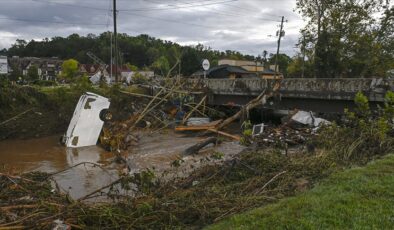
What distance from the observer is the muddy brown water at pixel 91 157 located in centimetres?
1086

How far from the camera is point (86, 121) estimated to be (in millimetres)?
16922

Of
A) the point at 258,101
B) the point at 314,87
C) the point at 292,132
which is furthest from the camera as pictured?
the point at 258,101

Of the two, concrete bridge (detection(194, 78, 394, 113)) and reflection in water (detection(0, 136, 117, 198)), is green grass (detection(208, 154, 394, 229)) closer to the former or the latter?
reflection in water (detection(0, 136, 117, 198))

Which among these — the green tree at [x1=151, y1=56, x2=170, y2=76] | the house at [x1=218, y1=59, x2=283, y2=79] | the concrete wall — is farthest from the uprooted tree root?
the house at [x1=218, y1=59, x2=283, y2=79]

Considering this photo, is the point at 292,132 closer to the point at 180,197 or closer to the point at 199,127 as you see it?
the point at 199,127

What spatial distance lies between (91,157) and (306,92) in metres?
9.79

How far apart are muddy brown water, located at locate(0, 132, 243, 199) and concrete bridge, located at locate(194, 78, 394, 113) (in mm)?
4677

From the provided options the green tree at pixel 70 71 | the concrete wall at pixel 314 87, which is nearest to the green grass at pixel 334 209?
the concrete wall at pixel 314 87

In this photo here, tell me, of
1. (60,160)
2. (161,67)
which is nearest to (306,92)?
(60,160)

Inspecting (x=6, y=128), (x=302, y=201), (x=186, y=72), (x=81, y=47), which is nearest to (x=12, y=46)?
(x=81, y=47)

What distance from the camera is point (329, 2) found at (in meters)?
28.1

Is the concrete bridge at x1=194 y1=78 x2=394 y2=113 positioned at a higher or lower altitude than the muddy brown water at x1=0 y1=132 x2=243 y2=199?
higher

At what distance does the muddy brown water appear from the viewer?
1086 centimetres

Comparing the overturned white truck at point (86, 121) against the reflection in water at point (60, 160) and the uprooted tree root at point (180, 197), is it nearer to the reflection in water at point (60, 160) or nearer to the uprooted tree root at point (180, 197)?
the reflection in water at point (60, 160)
